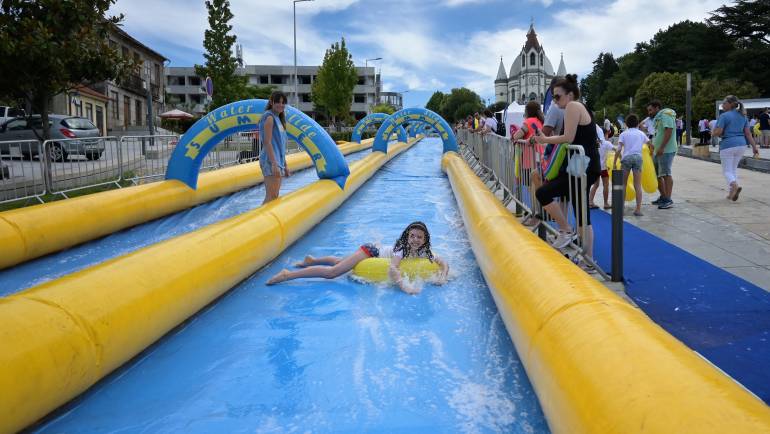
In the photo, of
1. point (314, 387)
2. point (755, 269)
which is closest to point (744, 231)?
point (755, 269)

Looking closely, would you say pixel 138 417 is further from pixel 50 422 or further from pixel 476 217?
pixel 476 217

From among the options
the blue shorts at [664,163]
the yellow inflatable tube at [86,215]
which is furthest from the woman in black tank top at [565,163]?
the yellow inflatable tube at [86,215]

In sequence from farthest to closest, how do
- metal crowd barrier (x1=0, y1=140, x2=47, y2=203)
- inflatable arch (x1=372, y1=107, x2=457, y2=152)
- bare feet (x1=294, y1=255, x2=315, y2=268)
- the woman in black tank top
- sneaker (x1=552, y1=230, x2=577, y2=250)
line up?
inflatable arch (x1=372, y1=107, x2=457, y2=152)
metal crowd barrier (x1=0, y1=140, x2=47, y2=203)
bare feet (x1=294, y1=255, x2=315, y2=268)
sneaker (x1=552, y1=230, x2=577, y2=250)
the woman in black tank top

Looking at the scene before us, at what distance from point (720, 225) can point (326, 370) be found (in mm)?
5760

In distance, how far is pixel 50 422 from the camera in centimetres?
280

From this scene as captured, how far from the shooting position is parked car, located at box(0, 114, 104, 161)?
8953 mm

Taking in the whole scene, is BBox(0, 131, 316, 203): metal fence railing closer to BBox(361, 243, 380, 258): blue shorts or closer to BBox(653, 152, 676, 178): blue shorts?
BBox(361, 243, 380, 258): blue shorts

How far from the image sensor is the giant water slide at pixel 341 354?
83.0 inches

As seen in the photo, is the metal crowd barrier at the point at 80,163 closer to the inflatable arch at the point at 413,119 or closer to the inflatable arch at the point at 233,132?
the inflatable arch at the point at 233,132

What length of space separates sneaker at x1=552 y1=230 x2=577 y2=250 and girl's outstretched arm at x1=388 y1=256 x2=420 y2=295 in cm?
132

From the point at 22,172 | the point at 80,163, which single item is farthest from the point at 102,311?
the point at 80,163

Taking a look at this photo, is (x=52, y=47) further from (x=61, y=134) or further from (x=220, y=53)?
(x=220, y=53)

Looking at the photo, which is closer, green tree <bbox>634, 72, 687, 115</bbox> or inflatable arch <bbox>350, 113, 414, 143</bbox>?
inflatable arch <bbox>350, 113, 414, 143</bbox>

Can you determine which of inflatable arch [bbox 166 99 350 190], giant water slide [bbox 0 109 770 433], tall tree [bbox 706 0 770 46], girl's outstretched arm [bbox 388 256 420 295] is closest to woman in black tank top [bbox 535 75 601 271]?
giant water slide [bbox 0 109 770 433]
